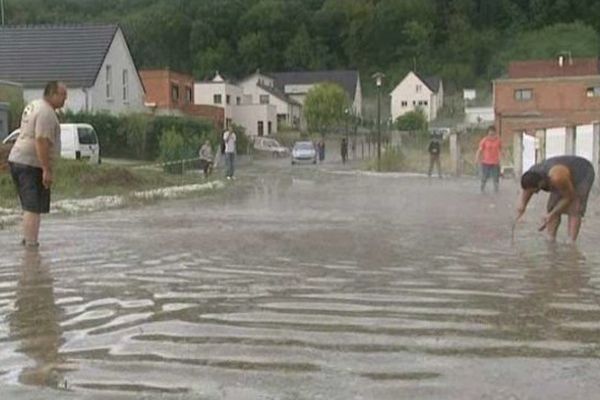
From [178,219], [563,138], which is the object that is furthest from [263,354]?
[563,138]

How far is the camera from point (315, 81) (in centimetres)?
12206

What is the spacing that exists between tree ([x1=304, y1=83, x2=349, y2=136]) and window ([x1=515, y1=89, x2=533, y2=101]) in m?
35.1

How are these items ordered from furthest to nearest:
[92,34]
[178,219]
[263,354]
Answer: [92,34] → [178,219] → [263,354]

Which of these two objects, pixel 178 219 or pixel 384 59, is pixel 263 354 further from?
pixel 384 59

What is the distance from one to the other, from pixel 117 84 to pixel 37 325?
44976mm

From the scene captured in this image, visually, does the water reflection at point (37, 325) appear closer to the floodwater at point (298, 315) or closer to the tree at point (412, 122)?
the floodwater at point (298, 315)

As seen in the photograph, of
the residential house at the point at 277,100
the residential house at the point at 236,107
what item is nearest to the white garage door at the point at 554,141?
the residential house at the point at 236,107

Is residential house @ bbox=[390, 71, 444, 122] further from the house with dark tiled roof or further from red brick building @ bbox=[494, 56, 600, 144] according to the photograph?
the house with dark tiled roof

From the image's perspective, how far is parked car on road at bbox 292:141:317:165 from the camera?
53000mm

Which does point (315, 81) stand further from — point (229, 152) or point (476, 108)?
point (229, 152)

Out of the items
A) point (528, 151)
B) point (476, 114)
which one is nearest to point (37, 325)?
point (528, 151)

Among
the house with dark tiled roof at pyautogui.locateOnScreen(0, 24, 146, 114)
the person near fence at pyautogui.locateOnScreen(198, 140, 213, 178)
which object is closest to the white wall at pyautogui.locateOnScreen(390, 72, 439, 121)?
the house with dark tiled roof at pyautogui.locateOnScreen(0, 24, 146, 114)

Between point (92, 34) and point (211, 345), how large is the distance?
45.1 metres

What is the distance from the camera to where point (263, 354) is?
15.3 feet
